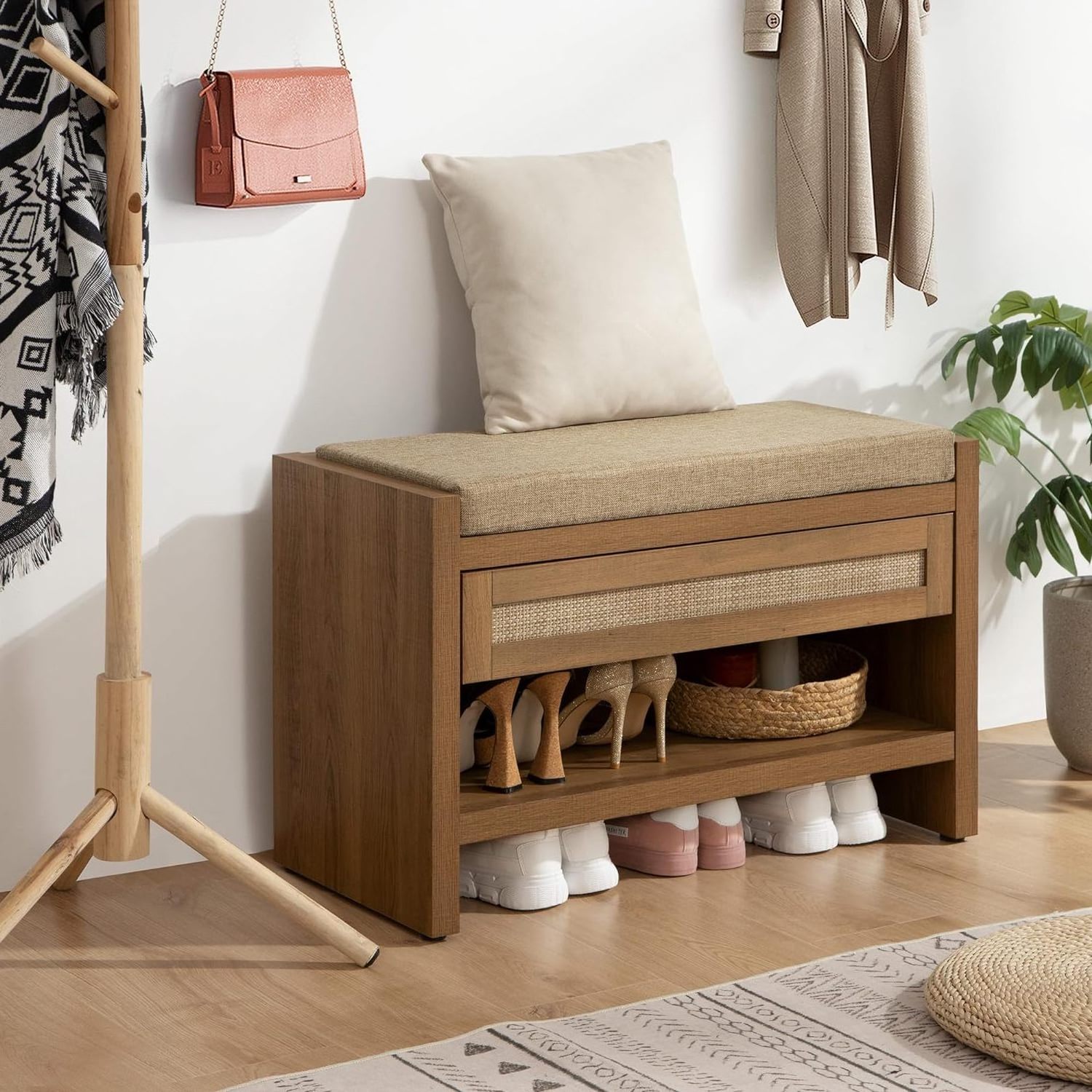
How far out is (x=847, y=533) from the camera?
2.81 metres

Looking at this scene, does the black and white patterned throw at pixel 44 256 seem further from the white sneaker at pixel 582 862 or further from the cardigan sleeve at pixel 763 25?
the cardigan sleeve at pixel 763 25

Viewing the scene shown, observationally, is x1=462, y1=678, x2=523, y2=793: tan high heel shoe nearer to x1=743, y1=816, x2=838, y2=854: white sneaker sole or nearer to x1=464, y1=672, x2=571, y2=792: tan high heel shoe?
x1=464, y1=672, x2=571, y2=792: tan high heel shoe

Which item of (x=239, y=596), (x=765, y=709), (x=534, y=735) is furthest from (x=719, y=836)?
(x=239, y=596)

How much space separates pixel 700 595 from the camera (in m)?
2.70

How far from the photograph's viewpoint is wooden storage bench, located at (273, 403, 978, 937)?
8.25 ft

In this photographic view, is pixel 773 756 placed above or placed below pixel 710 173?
below

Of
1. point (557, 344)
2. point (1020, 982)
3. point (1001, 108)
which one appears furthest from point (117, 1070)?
point (1001, 108)

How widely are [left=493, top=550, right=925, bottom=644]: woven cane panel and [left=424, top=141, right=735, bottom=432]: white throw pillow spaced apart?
362 mm

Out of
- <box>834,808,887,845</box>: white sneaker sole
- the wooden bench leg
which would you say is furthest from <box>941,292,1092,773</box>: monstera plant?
<box>834,808,887,845</box>: white sneaker sole

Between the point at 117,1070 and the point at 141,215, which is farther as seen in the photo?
the point at 141,215

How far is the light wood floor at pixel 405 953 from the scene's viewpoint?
2219mm

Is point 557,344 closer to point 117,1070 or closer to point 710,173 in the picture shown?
point 710,173

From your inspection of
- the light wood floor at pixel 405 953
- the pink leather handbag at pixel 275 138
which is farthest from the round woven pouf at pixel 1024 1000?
the pink leather handbag at pixel 275 138

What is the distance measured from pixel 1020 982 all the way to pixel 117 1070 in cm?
107
